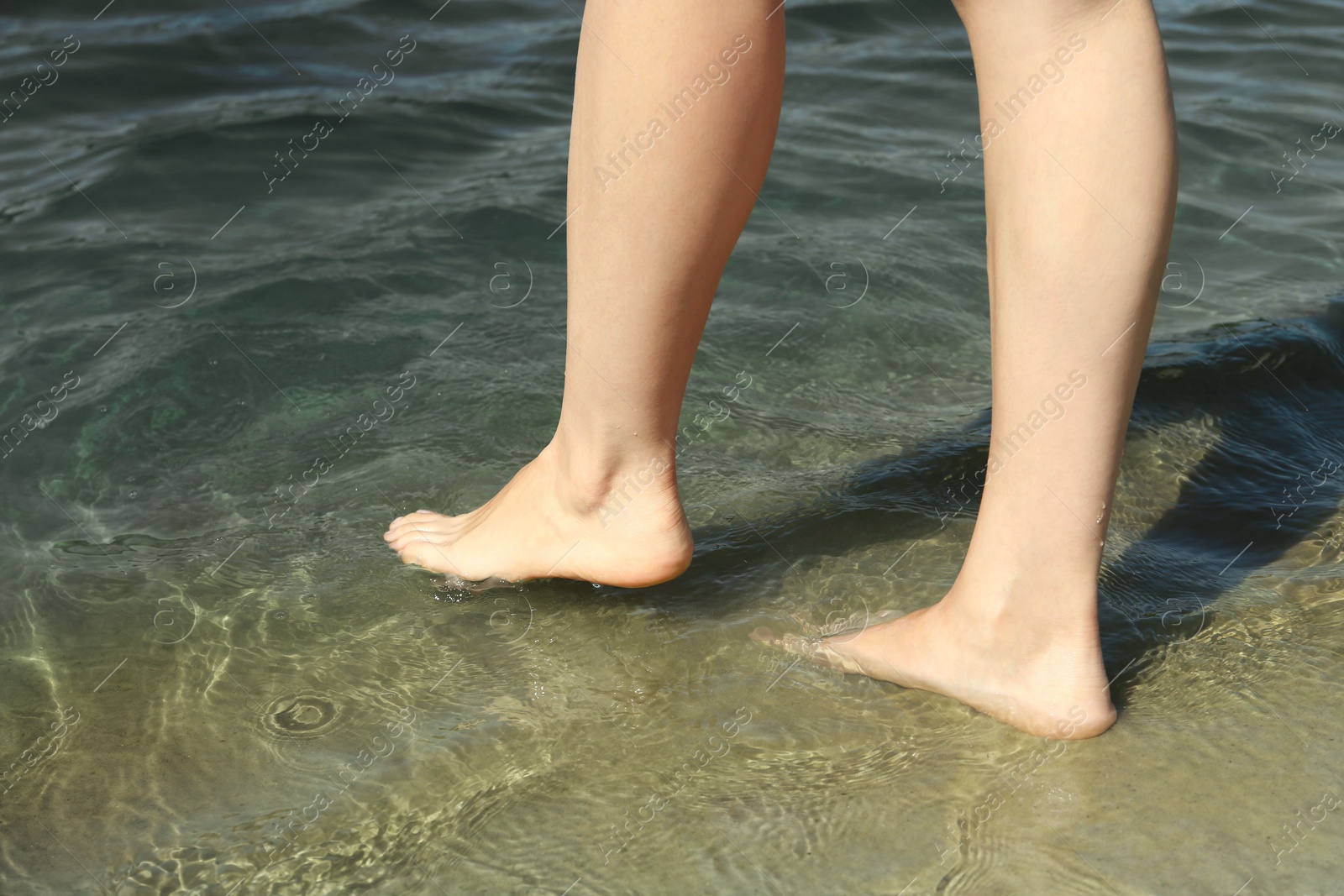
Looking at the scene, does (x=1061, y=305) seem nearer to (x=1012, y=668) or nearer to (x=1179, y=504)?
(x=1012, y=668)

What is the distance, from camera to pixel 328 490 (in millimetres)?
1962

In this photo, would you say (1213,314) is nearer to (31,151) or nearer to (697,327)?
(697,327)

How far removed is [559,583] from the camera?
5.55 feet

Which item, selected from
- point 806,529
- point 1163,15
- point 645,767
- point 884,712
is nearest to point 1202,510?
point 806,529

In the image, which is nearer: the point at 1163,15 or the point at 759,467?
the point at 759,467

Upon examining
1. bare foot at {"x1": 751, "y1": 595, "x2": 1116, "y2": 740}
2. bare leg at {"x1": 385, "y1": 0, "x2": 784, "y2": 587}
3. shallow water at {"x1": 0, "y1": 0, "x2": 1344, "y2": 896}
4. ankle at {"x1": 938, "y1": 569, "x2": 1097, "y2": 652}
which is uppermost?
bare leg at {"x1": 385, "y1": 0, "x2": 784, "y2": 587}

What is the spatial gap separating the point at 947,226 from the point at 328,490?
6.38 feet

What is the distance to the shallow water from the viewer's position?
1192mm

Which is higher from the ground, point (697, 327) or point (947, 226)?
point (697, 327)

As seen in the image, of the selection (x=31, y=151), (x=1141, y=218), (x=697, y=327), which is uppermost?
(x=1141, y=218)

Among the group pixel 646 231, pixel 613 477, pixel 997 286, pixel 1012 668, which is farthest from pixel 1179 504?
pixel 646 231

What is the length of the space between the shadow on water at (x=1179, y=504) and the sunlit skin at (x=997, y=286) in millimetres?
228

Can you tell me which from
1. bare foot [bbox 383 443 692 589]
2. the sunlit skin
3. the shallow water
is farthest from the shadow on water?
the sunlit skin

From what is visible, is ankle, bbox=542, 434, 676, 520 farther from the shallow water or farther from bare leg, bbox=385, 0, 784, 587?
the shallow water
